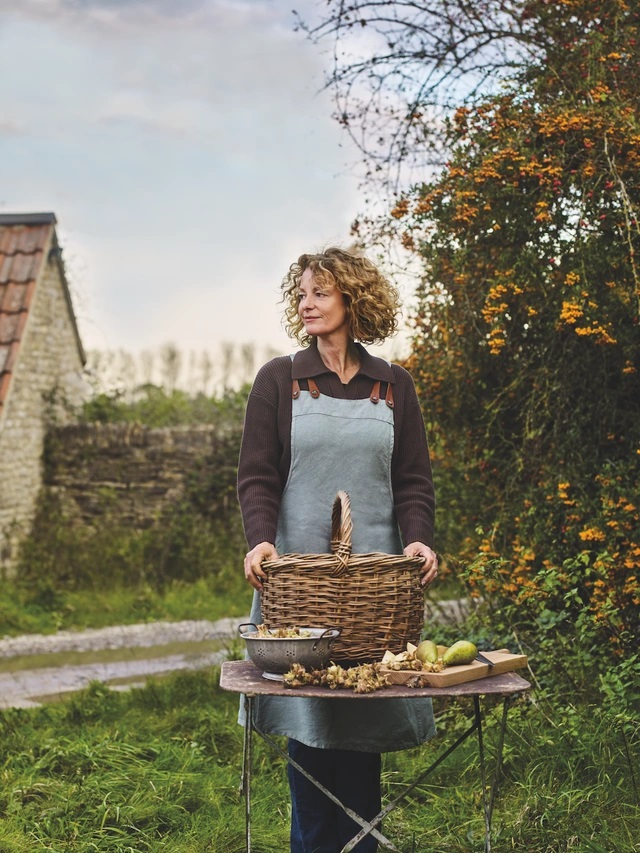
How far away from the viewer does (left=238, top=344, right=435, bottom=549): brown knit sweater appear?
9.77 feet

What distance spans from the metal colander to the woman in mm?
420

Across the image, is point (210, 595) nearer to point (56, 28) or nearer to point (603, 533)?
point (56, 28)

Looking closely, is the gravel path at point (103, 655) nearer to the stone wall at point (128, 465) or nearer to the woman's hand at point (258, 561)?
the stone wall at point (128, 465)

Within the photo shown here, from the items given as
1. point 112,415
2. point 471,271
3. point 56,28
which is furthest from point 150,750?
point 112,415

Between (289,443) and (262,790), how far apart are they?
187 cm

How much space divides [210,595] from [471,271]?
5.71 metres

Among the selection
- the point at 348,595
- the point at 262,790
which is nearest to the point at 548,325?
the point at 262,790

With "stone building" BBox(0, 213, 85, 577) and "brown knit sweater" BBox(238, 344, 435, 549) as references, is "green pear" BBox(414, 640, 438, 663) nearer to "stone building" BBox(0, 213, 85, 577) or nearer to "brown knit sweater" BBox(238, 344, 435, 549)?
"brown knit sweater" BBox(238, 344, 435, 549)

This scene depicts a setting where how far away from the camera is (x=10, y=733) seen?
5.01 metres

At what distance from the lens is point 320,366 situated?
10.0 feet

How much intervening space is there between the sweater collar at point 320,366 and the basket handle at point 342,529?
40 cm

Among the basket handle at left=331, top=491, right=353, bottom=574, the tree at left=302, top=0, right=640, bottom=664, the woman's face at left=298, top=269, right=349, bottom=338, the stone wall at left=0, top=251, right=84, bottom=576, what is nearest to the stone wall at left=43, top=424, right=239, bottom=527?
the stone wall at left=0, top=251, right=84, bottom=576

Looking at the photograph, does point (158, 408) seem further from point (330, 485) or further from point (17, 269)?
point (330, 485)

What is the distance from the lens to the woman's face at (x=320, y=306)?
3.00m
